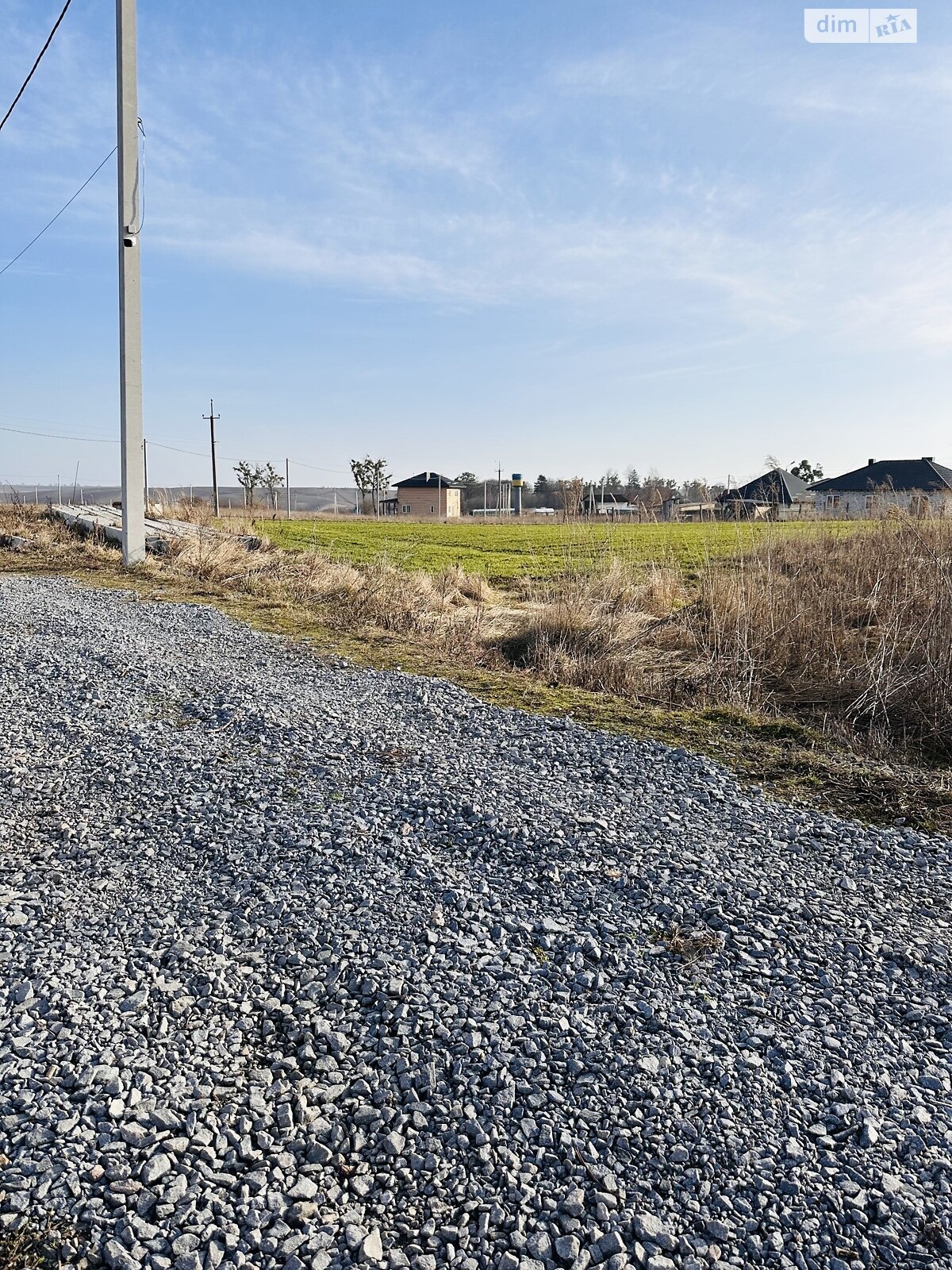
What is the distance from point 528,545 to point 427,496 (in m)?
40.1

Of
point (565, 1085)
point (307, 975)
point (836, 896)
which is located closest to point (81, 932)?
point (307, 975)

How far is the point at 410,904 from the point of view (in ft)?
9.02

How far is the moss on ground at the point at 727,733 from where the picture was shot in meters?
3.77

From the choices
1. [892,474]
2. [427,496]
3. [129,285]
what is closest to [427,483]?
[427,496]

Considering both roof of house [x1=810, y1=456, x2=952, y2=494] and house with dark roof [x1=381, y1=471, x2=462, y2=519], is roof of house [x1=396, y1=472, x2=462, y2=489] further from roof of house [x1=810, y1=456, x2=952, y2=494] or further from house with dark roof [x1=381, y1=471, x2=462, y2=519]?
roof of house [x1=810, y1=456, x2=952, y2=494]

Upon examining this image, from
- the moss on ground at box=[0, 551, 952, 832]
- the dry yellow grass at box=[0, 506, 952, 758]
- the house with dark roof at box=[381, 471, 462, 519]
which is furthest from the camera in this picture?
the house with dark roof at box=[381, 471, 462, 519]

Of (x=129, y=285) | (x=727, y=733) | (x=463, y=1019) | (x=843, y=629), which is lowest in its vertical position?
(x=463, y=1019)

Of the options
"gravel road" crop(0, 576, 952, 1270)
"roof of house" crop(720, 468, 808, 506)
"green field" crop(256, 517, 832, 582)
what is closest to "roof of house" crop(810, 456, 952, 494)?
"green field" crop(256, 517, 832, 582)

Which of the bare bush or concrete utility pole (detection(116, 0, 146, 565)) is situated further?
concrete utility pole (detection(116, 0, 146, 565))

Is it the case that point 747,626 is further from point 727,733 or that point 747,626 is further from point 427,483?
point 427,483

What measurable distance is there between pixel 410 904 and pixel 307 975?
18.7 inches

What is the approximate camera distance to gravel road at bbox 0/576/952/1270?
1642 mm

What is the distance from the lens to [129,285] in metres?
10.4

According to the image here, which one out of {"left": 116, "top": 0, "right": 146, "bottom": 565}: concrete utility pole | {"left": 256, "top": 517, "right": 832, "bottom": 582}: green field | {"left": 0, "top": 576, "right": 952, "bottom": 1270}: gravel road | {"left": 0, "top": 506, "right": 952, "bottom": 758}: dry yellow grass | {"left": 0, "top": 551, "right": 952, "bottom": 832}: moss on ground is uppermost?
{"left": 116, "top": 0, "right": 146, "bottom": 565}: concrete utility pole
